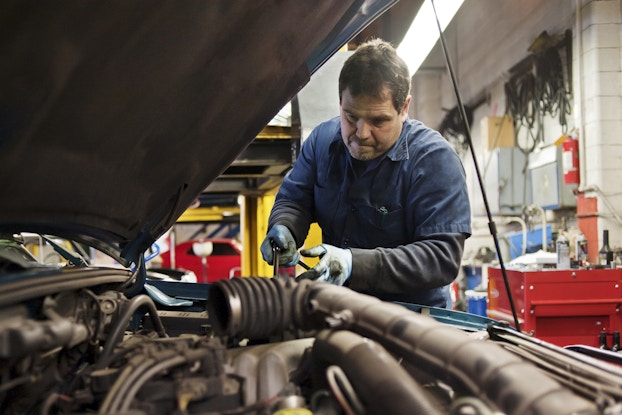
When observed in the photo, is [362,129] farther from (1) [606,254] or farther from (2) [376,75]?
(1) [606,254]

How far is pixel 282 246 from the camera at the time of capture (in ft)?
5.66

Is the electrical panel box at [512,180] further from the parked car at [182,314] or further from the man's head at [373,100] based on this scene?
the parked car at [182,314]

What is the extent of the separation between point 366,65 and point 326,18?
0.59 m

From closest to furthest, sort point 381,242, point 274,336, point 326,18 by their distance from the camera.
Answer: point 274,336 → point 326,18 → point 381,242

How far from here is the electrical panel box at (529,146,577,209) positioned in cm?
518

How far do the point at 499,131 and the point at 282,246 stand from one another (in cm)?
546

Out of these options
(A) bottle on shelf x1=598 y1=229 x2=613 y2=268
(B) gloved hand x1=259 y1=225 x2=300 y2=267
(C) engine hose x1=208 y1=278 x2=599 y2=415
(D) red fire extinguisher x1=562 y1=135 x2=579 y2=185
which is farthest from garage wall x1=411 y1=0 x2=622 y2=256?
(C) engine hose x1=208 y1=278 x2=599 y2=415

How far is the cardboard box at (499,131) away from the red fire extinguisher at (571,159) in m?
1.85

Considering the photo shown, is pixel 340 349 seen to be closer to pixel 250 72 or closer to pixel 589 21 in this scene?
pixel 250 72

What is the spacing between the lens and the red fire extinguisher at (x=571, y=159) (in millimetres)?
4699

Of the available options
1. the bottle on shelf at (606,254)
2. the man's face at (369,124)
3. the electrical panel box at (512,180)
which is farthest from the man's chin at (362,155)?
the electrical panel box at (512,180)

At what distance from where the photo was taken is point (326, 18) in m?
1.21

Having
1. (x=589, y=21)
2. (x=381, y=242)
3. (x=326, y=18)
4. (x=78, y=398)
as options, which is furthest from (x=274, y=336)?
(x=589, y=21)

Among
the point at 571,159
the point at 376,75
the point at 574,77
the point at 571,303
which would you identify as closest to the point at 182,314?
the point at 376,75
